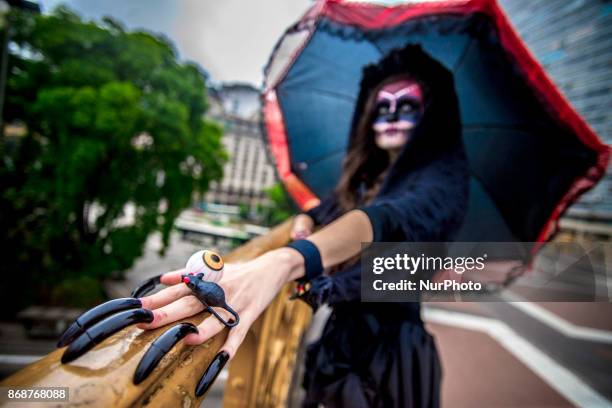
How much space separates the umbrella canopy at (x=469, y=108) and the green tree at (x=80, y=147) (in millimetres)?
7010

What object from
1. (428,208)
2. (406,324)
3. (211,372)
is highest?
(428,208)

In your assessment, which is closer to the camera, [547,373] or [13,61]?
[547,373]

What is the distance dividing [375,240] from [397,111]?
0.86 metres

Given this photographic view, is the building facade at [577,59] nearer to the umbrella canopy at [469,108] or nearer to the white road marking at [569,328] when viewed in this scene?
the white road marking at [569,328]

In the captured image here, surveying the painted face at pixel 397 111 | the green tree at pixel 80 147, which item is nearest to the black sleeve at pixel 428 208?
the painted face at pixel 397 111

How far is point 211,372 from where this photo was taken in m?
0.50

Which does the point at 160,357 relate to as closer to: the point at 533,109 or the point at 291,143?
the point at 291,143

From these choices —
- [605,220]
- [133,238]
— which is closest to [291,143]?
[133,238]

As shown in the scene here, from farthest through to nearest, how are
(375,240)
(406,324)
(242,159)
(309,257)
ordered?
1. (242,159)
2. (406,324)
3. (375,240)
4. (309,257)

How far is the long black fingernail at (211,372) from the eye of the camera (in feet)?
1.63

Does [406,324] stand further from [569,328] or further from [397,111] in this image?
[569,328]

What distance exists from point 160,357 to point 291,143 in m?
2.02

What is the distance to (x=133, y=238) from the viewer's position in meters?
9.08

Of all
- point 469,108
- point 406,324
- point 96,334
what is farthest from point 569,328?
point 96,334
